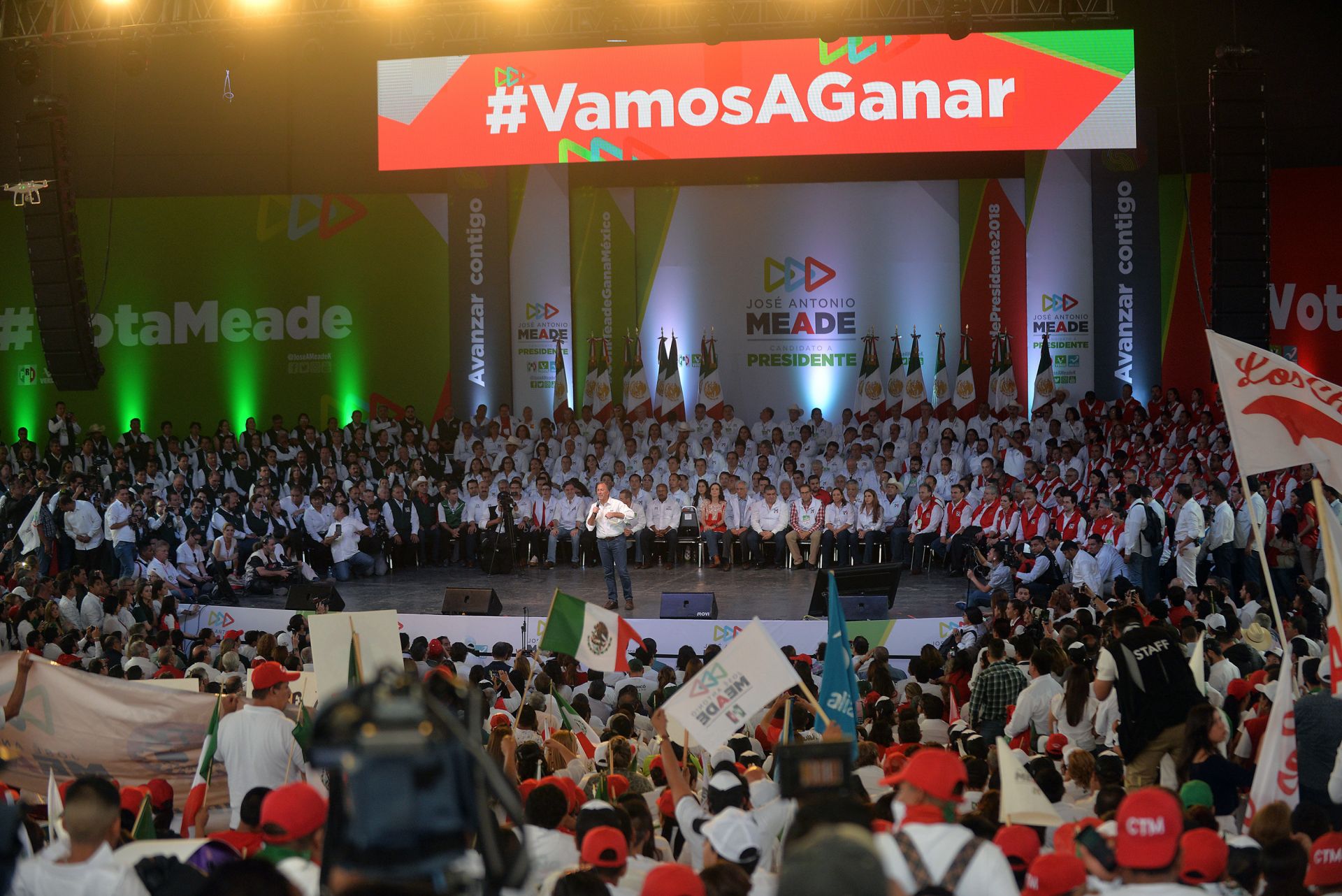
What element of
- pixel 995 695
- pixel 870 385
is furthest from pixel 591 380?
pixel 995 695

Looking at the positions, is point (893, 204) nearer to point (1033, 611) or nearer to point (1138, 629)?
point (1033, 611)

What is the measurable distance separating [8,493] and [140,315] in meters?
5.30

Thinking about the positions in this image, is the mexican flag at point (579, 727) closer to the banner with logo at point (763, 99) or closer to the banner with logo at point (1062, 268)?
the banner with logo at point (763, 99)

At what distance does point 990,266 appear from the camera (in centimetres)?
1919

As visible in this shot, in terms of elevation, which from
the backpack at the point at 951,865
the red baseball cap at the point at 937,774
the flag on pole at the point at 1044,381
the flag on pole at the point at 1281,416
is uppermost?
the flag on pole at the point at 1044,381

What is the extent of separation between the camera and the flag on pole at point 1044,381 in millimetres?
18062

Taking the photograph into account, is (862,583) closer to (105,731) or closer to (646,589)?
(646,589)

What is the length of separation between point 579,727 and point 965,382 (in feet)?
42.1

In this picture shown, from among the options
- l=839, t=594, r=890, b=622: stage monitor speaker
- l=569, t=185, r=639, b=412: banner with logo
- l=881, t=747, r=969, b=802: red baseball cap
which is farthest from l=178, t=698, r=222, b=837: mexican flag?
l=569, t=185, r=639, b=412: banner with logo

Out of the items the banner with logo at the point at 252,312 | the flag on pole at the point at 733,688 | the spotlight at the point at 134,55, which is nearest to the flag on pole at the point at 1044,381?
the banner with logo at the point at 252,312

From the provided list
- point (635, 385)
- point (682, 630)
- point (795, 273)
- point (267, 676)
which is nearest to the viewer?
point (267, 676)

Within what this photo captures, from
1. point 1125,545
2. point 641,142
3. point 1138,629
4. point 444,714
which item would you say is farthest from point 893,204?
point 444,714

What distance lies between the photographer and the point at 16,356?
784 inches

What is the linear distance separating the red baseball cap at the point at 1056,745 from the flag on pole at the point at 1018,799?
2.19 metres
